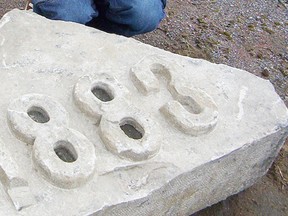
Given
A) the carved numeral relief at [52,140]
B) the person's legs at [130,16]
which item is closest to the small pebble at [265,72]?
the person's legs at [130,16]

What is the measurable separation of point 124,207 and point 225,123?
0.43 m

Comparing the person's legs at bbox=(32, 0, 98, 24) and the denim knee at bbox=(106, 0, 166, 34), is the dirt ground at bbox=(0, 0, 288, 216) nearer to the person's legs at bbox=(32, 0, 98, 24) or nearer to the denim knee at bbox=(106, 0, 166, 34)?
the denim knee at bbox=(106, 0, 166, 34)

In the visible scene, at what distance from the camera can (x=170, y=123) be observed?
186 centimetres

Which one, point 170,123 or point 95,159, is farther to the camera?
point 170,123

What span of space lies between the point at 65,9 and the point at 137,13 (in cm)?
29

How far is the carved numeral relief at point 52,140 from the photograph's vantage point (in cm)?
160

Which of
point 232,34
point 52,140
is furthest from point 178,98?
point 232,34

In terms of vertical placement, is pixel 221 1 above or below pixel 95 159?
below

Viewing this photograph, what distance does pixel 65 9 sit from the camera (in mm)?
2387

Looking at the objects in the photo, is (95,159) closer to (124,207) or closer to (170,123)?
(124,207)

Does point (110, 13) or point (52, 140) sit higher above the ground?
point (52, 140)

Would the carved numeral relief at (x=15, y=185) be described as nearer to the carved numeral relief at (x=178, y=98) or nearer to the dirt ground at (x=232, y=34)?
the carved numeral relief at (x=178, y=98)

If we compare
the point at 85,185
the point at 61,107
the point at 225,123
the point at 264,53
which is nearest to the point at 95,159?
the point at 85,185

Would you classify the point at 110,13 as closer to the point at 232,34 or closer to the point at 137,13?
the point at 137,13
